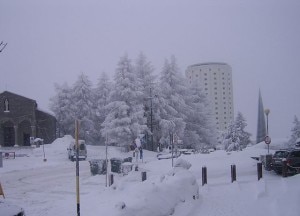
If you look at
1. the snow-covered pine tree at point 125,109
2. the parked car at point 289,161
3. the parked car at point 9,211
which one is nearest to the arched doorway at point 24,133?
the snow-covered pine tree at point 125,109

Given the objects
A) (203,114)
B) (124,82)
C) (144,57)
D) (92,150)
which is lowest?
(92,150)

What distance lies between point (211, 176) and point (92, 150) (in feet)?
114

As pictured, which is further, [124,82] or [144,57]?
[144,57]

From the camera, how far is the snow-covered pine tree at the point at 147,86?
53.9 m

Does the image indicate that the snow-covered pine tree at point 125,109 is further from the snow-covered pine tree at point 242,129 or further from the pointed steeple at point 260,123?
the pointed steeple at point 260,123

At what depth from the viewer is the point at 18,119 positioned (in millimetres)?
60594

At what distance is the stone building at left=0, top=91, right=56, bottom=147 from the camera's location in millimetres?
60562

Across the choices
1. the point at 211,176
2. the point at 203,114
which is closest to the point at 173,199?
the point at 211,176

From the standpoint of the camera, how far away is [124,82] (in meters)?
51.4

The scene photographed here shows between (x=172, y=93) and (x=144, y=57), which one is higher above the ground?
(x=144, y=57)

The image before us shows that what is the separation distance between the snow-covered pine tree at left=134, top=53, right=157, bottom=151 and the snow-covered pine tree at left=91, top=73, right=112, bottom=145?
12951 mm

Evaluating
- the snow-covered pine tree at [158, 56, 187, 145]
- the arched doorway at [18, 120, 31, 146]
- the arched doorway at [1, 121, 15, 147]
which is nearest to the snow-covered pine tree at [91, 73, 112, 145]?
the arched doorway at [18, 120, 31, 146]

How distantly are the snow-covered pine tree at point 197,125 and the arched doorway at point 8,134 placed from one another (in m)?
26.5

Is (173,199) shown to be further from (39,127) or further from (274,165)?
(39,127)
